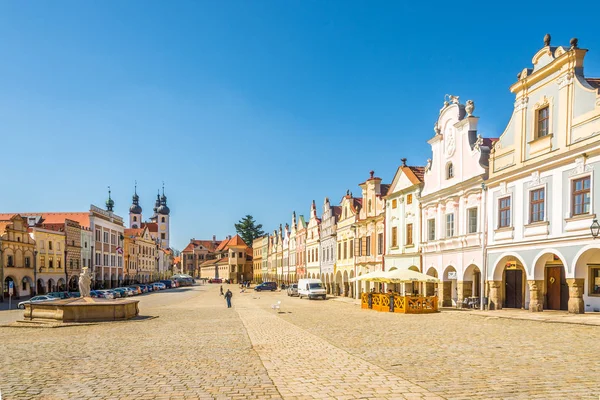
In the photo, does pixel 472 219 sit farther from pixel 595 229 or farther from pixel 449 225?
pixel 595 229

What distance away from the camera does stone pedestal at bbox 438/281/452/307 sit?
1357 inches

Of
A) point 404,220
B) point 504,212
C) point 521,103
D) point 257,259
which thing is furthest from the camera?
point 257,259

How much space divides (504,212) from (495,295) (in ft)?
14.4

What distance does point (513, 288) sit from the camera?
1184 inches

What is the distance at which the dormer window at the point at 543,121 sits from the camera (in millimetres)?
25219

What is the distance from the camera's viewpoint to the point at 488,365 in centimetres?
1171

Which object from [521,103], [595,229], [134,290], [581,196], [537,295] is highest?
[521,103]

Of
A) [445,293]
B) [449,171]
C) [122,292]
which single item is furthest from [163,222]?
[449,171]

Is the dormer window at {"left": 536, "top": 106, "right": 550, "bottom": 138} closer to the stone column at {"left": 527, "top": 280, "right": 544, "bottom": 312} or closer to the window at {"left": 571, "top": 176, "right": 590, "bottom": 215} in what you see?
the window at {"left": 571, "top": 176, "right": 590, "bottom": 215}

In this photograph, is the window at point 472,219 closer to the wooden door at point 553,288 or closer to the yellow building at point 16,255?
the wooden door at point 553,288

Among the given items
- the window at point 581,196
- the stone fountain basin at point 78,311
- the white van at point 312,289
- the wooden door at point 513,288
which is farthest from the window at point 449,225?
the stone fountain basin at point 78,311

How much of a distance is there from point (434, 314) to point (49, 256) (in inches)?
1883

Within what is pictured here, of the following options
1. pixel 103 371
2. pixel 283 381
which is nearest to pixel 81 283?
pixel 103 371

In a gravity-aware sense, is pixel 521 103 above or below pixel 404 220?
above
